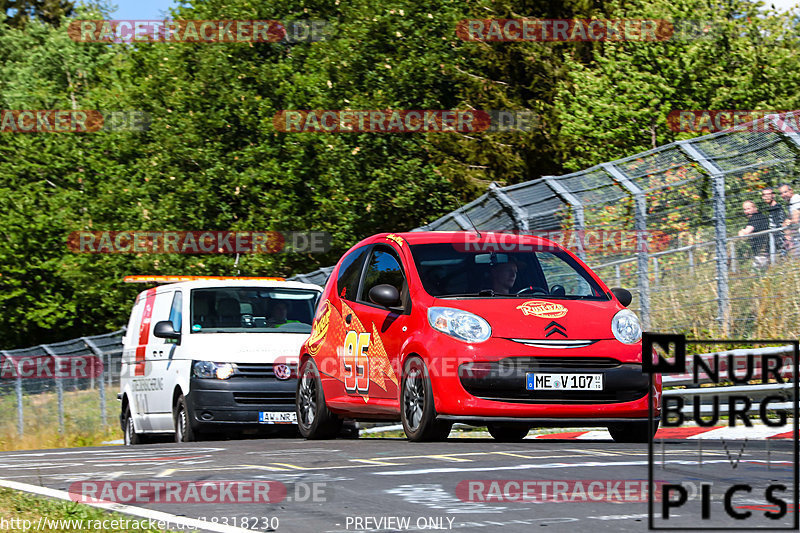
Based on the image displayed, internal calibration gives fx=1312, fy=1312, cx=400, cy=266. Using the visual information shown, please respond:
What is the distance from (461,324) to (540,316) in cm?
61

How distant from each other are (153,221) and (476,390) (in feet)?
118

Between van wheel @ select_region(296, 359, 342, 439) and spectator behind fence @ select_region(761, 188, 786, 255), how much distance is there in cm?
477

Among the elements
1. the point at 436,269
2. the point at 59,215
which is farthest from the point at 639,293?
the point at 59,215

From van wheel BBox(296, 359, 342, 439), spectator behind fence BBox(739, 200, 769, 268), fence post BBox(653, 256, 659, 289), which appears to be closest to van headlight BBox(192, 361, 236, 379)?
van wheel BBox(296, 359, 342, 439)

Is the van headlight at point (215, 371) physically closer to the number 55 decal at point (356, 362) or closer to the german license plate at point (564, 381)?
the number 55 decal at point (356, 362)

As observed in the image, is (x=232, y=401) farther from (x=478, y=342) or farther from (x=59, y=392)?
(x=59, y=392)

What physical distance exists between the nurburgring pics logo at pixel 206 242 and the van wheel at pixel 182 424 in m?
26.7

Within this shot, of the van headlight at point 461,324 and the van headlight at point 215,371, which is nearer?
the van headlight at point 461,324

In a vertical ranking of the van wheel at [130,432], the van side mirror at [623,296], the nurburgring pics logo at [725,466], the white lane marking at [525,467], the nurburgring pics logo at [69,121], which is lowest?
the van wheel at [130,432]

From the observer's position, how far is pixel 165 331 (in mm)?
14594

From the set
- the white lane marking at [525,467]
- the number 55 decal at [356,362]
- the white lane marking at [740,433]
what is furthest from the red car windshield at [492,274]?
the white lane marking at [525,467]

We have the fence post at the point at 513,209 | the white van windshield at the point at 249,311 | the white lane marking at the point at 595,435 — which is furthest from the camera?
the fence post at the point at 513,209

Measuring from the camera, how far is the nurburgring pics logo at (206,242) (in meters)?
42.0

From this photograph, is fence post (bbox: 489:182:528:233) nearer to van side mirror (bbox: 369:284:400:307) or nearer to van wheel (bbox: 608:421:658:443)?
van side mirror (bbox: 369:284:400:307)
